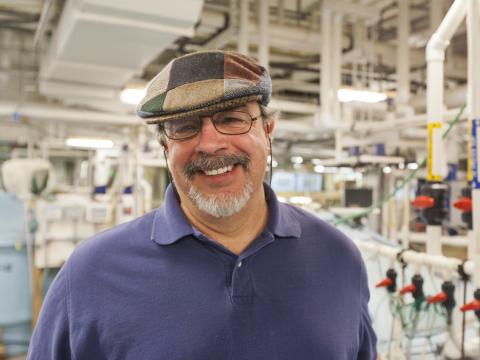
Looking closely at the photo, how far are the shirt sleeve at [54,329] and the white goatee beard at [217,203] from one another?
0.33 meters

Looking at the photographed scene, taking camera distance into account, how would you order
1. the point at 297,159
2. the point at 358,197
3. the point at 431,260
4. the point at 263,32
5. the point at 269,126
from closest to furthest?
1. the point at 269,126
2. the point at 431,260
3. the point at 263,32
4. the point at 358,197
5. the point at 297,159

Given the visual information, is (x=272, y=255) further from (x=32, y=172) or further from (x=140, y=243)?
(x=32, y=172)

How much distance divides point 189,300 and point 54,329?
0.96ft

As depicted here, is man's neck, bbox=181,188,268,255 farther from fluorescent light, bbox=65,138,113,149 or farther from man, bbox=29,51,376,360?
fluorescent light, bbox=65,138,113,149

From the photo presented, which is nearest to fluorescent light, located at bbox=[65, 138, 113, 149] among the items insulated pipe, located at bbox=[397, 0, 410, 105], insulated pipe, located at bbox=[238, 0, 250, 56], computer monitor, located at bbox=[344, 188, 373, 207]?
insulated pipe, located at bbox=[238, 0, 250, 56]

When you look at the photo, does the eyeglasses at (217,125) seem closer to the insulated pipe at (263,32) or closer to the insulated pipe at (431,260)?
the insulated pipe at (431,260)

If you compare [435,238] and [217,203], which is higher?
[217,203]

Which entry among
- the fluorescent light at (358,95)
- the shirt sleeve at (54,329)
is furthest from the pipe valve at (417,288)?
the fluorescent light at (358,95)

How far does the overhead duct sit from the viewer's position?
2.36 metres

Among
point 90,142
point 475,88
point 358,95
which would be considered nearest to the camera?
point 475,88

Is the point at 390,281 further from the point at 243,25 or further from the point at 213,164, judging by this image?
the point at 243,25

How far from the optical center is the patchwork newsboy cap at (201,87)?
0.94 metres

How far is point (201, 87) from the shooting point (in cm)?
95

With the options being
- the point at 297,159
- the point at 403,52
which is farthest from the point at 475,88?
the point at 297,159
